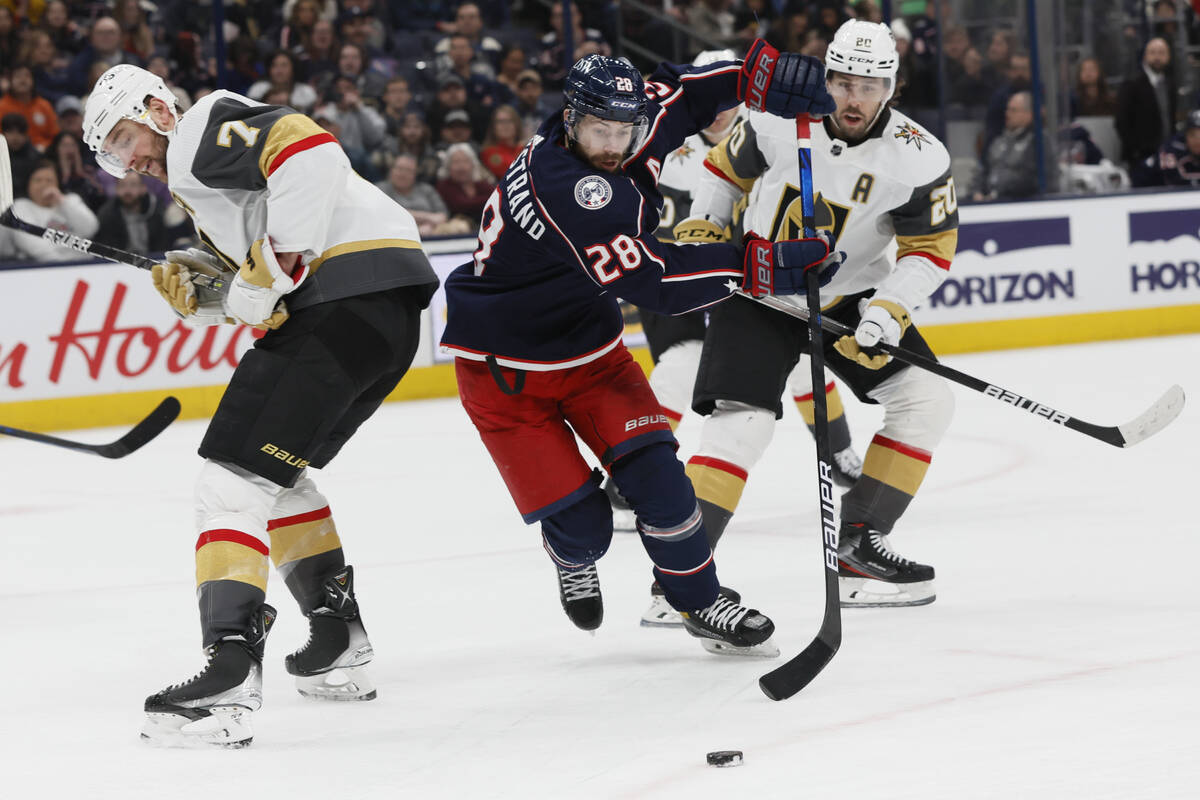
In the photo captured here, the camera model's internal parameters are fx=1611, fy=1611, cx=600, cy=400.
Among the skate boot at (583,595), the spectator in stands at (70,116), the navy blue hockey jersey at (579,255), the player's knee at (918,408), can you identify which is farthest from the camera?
the spectator in stands at (70,116)

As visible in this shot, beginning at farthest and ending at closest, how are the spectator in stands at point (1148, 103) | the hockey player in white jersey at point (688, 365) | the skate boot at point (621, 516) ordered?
the spectator in stands at point (1148, 103) < the hockey player in white jersey at point (688, 365) < the skate boot at point (621, 516)

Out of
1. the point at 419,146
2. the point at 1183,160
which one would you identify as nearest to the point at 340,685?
the point at 419,146

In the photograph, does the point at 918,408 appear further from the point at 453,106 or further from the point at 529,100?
the point at 529,100

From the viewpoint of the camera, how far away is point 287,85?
26.6ft

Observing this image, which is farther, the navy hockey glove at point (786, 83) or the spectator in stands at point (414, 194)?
the spectator in stands at point (414, 194)

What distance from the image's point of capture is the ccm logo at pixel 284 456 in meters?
2.74

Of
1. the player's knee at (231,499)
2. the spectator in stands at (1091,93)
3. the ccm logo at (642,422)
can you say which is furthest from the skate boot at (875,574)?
the spectator in stands at (1091,93)

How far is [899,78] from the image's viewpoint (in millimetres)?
8500

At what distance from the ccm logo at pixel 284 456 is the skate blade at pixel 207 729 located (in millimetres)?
418

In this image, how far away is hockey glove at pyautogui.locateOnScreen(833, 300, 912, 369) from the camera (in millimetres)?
3348

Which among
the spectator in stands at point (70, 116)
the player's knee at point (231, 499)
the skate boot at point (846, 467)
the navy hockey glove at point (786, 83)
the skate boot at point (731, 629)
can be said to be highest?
the navy hockey glove at point (786, 83)

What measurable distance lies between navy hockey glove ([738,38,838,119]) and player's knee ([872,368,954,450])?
2.50ft

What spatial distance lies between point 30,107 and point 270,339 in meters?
5.39

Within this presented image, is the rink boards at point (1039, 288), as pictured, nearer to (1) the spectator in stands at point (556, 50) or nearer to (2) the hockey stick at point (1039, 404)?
(1) the spectator in stands at point (556, 50)
